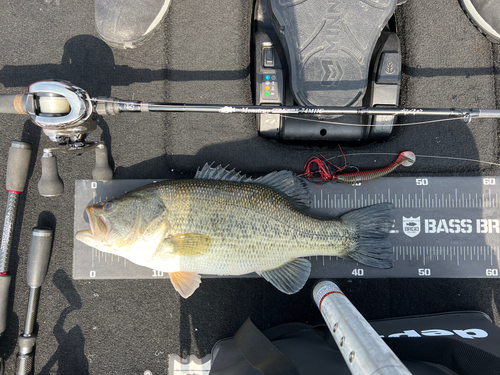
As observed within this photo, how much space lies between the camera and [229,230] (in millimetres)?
1864

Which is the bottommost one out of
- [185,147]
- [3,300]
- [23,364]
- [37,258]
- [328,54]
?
[23,364]

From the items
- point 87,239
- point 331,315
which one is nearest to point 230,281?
point 331,315

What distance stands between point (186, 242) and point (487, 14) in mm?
2740

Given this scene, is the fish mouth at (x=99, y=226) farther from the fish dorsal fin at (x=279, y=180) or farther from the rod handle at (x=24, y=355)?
the rod handle at (x=24, y=355)

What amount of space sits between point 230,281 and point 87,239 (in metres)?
1.02

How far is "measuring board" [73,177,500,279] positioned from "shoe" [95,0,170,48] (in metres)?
1.14

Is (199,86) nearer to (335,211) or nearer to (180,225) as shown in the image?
(180,225)

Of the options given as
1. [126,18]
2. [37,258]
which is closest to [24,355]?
[37,258]

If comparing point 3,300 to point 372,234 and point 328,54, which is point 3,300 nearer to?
point 372,234

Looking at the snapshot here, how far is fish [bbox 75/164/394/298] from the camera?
1821 millimetres

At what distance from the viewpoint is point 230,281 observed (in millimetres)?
2209

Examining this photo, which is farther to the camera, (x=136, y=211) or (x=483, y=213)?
(x=483, y=213)

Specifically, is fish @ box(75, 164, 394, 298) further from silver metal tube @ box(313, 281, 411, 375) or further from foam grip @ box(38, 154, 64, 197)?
foam grip @ box(38, 154, 64, 197)

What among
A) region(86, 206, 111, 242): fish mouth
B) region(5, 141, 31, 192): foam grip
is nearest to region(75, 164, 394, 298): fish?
region(86, 206, 111, 242): fish mouth
